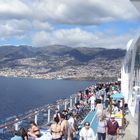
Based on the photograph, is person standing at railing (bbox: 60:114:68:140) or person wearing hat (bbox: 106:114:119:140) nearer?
person standing at railing (bbox: 60:114:68:140)

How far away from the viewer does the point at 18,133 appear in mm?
12125

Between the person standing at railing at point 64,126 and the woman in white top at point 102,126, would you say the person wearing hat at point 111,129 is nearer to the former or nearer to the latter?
the woman in white top at point 102,126

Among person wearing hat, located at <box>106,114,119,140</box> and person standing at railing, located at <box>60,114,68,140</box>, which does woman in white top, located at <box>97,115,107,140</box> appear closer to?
person wearing hat, located at <box>106,114,119,140</box>

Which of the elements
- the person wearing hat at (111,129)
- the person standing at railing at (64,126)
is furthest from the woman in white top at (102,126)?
the person standing at railing at (64,126)

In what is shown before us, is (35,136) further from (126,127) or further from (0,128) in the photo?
(126,127)

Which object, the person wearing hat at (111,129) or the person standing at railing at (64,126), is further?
the person wearing hat at (111,129)

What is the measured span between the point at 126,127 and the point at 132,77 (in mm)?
2632

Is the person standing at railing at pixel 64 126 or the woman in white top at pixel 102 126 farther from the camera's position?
the woman in white top at pixel 102 126

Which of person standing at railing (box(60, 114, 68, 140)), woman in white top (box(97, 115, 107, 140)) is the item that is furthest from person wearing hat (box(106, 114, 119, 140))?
person standing at railing (box(60, 114, 68, 140))

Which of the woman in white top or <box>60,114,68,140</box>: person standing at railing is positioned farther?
the woman in white top

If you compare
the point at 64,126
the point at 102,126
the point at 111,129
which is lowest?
the point at 111,129

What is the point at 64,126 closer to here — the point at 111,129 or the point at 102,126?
the point at 102,126

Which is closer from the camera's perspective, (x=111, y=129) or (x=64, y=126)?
(x=64, y=126)

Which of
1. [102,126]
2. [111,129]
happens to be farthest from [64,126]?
[111,129]
